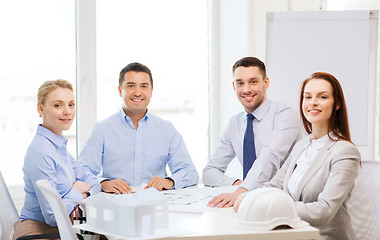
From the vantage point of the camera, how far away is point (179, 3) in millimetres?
4500

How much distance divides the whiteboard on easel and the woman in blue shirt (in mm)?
1674

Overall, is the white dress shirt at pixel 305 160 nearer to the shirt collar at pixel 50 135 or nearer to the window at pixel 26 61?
the shirt collar at pixel 50 135

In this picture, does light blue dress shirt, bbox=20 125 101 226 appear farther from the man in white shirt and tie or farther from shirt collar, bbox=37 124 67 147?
the man in white shirt and tie

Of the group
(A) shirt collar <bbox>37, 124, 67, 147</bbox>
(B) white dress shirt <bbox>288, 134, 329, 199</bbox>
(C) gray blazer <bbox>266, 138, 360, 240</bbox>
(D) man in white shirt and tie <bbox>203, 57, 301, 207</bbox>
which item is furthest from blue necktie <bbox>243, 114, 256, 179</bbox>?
(A) shirt collar <bbox>37, 124, 67, 147</bbox>

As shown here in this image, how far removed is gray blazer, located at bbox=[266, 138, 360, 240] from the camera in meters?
2.01

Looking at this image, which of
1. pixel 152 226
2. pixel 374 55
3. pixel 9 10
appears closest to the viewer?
pixel 152 226

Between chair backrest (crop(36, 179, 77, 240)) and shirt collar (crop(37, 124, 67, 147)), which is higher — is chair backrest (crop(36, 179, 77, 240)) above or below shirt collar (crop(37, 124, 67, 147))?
below

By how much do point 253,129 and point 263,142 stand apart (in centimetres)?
10

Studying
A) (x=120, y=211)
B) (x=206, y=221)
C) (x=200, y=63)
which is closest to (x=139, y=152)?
(x=206, y=221)

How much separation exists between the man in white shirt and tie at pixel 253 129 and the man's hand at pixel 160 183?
0.27 meters

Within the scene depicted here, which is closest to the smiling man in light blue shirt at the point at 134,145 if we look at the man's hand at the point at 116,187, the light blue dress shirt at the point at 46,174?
the man's hand at the point at 116,187

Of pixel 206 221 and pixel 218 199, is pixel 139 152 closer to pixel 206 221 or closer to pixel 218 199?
pixel 218 199

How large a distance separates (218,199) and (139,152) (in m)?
0.95

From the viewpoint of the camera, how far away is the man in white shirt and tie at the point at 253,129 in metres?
2.88
